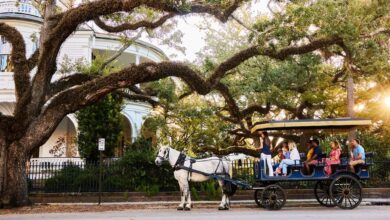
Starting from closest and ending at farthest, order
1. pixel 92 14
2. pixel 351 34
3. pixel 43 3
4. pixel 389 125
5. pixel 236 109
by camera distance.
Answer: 1. pixel 351 34
2. pixel 92 14
3. pixel 43 3
4. pixel 236 109
5. pixel 389 125

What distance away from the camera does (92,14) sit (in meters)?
15.9

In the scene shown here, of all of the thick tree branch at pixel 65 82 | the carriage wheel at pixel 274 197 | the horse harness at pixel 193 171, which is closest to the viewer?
the carriage wheel at pixel 274 197

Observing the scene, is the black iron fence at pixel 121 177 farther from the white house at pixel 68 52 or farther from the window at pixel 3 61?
the window at pixel 3 61

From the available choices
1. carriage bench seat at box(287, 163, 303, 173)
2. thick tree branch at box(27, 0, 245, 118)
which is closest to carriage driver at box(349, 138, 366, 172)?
carriage bench seat at box(287, 163, 303, 173)

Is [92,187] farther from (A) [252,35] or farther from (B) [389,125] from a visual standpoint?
(B) [389,125]

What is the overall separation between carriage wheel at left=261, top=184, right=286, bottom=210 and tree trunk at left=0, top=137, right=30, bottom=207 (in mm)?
8827

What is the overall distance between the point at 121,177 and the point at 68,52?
1198cm

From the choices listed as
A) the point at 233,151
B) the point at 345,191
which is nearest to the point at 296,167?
the point at 345,191

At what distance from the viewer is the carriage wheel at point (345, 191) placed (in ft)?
48.0

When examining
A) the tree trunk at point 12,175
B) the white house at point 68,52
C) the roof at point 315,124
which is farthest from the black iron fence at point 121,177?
the white house at point 68,52

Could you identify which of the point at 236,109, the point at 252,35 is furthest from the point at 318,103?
the point at 252,35

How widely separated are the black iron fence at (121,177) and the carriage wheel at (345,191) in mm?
5117

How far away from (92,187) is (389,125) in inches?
606

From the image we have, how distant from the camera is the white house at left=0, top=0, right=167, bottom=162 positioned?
27078 millimetres
